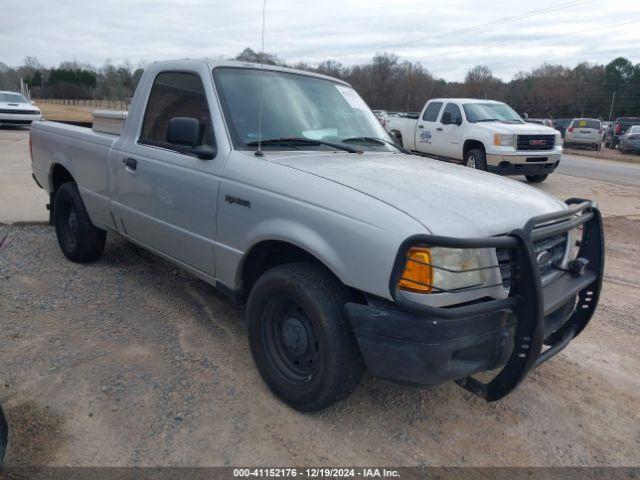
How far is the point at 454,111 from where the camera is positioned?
1301 cm

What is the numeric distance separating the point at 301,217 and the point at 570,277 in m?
1.55

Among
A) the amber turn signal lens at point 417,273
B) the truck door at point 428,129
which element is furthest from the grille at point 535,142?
the amber turn signal lens at point 417,273

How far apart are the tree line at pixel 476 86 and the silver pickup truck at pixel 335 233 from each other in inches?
1621

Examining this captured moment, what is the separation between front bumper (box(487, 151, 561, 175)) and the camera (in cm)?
1132

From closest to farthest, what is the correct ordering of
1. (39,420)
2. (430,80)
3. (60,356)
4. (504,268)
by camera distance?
1. (504,268)
2. (39,420)
3. (60,356)
4. (430,80)

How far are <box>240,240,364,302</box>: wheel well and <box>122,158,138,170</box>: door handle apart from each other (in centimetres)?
139

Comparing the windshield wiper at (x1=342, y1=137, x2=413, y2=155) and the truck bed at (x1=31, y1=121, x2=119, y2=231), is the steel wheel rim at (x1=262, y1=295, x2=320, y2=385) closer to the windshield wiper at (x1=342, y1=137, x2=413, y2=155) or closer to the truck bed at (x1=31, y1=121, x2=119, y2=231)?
the windshield wiper at (x1=342, y1=137, x2=413, y2=155)

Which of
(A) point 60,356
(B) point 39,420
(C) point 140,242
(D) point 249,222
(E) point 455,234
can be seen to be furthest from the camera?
(C) point 140,242

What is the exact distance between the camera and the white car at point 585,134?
27.8 meters

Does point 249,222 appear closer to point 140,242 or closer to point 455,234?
point 455,234

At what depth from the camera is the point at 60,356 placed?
3506 mm

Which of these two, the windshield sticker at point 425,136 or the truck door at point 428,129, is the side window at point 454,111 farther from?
the windshield sticker at point 425,136

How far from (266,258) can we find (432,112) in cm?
1165

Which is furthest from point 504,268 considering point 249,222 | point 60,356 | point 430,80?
point 430,80
